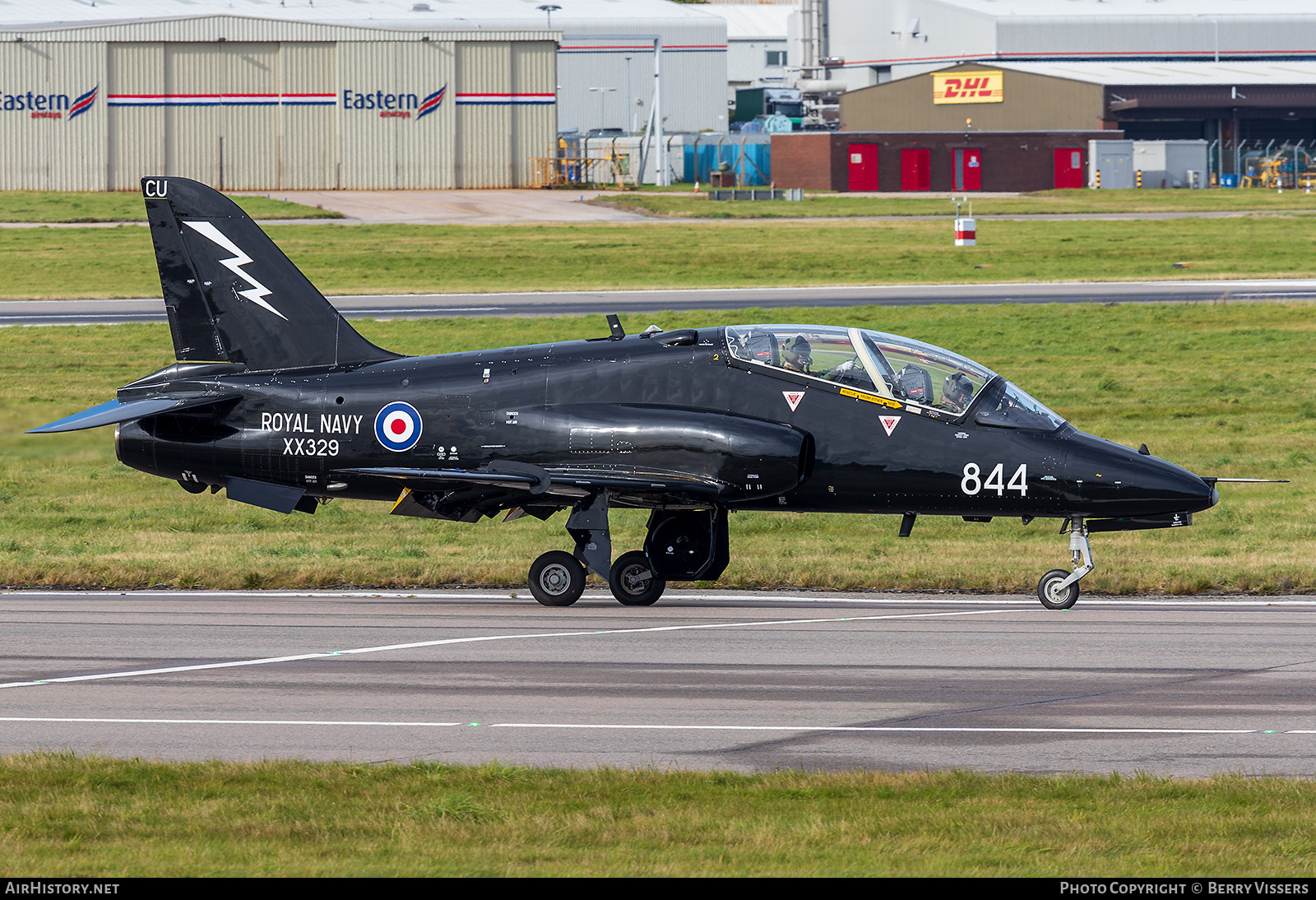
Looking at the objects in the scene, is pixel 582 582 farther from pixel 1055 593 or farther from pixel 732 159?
pixel 732 159

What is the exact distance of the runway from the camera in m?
12.1

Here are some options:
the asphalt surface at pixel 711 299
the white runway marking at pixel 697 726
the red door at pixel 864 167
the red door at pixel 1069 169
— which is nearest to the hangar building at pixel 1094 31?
the red door at pixel 1069 169

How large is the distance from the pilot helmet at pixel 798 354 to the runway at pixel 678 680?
9.40ft

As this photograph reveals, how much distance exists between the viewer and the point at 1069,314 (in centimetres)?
4297

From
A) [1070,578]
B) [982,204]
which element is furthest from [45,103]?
[1070,578]

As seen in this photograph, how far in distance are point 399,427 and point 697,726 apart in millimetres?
7566

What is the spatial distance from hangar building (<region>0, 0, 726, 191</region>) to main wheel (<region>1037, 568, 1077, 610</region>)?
260 ft

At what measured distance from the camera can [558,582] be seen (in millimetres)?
18406

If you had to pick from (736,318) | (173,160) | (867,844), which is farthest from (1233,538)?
(173,160)

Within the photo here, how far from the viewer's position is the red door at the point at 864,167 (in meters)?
105

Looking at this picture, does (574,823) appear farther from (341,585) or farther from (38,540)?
(38,540)

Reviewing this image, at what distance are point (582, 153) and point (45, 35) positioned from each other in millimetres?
34774

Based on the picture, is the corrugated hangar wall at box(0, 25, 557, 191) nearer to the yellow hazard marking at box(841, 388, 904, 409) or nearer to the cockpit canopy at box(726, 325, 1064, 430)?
the cockpit canopy at box(726, 325, 1064, 430)

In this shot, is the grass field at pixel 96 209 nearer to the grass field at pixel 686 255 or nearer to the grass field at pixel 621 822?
the grass field at pixel 686 255
